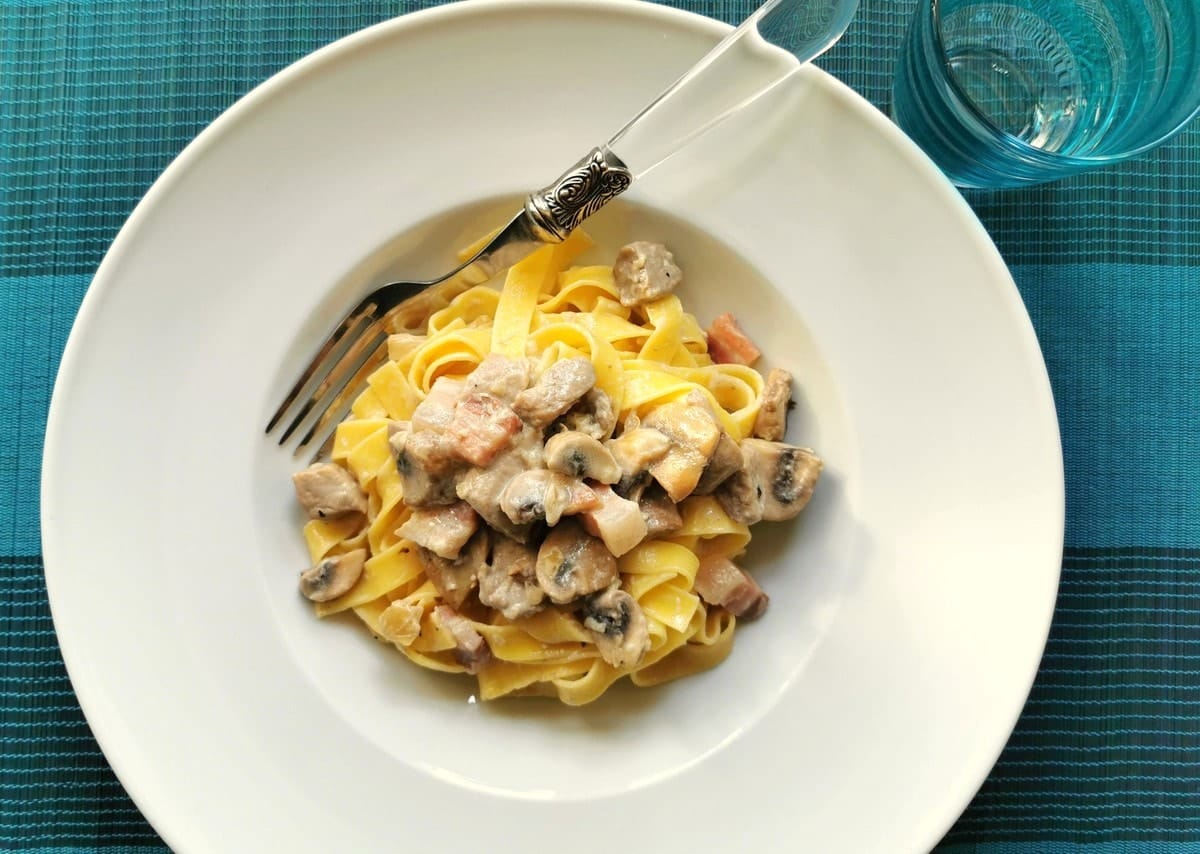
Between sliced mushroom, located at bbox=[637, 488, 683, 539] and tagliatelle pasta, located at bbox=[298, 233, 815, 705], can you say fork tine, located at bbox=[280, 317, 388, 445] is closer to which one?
tagliatelle pasta, located at bbox=[298, 233, 815, 705]

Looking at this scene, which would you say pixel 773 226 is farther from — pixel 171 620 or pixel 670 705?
pixel 171 620

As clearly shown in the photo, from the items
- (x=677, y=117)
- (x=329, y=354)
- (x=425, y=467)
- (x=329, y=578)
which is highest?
(x=677, y=117)

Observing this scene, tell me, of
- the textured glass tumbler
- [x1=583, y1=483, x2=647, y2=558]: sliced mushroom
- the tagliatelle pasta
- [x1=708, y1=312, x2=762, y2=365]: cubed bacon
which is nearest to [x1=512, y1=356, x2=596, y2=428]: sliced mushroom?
the tagliatelle pasta

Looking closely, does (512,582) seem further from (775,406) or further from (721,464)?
(775,406)

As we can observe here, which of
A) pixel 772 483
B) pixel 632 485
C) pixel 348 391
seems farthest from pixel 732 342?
pixel 348 391

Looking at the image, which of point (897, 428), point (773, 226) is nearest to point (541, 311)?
point (773, 226)

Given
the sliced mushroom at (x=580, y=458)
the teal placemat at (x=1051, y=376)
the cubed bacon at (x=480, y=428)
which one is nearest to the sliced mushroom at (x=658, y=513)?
the sliced mushroom at (x=580, y=458)
